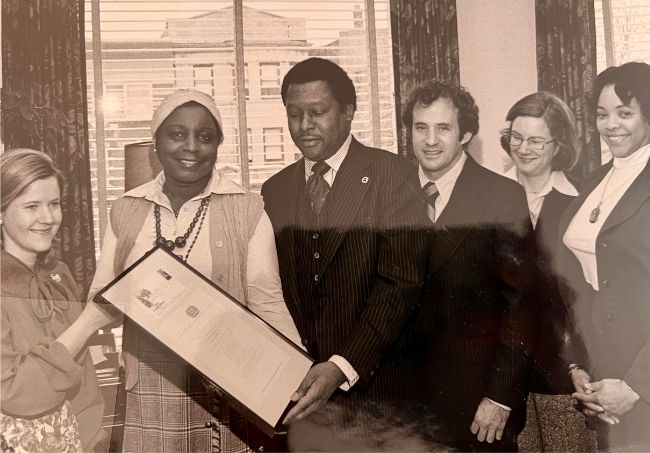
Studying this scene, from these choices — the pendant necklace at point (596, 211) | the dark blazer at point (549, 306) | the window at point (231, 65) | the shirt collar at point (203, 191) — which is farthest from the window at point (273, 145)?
the pendant necklace at point (596, 211)

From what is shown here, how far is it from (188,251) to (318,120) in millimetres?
449

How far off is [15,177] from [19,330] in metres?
0.35

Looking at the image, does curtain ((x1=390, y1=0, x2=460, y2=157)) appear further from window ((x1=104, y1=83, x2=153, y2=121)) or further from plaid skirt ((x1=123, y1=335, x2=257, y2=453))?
plaid skirt ((x1=123, y1=335, x2=257, y2=453))

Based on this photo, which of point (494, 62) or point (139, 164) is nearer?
point (139, 164)

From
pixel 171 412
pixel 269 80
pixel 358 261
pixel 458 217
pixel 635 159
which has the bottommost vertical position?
pixel 171 412

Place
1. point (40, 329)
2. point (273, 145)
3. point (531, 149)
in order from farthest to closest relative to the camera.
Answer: point (531, 149) < point (273, 145) < point (40, 329)

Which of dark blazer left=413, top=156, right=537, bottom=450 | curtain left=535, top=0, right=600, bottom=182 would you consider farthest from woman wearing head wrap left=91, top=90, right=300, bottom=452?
curtain left=535, top=0, right=600, bottom=182

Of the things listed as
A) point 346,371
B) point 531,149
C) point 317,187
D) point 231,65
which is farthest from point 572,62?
point 346,371

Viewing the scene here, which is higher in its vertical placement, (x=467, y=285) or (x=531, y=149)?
(x=531, y=149)

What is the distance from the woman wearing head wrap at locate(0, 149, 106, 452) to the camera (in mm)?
1615

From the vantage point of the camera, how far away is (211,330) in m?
1.67

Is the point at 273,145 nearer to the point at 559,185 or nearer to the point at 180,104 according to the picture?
the point at 180,104

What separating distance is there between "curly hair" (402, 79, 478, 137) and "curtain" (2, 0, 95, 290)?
0.78 metres

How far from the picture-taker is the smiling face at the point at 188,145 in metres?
1.70
